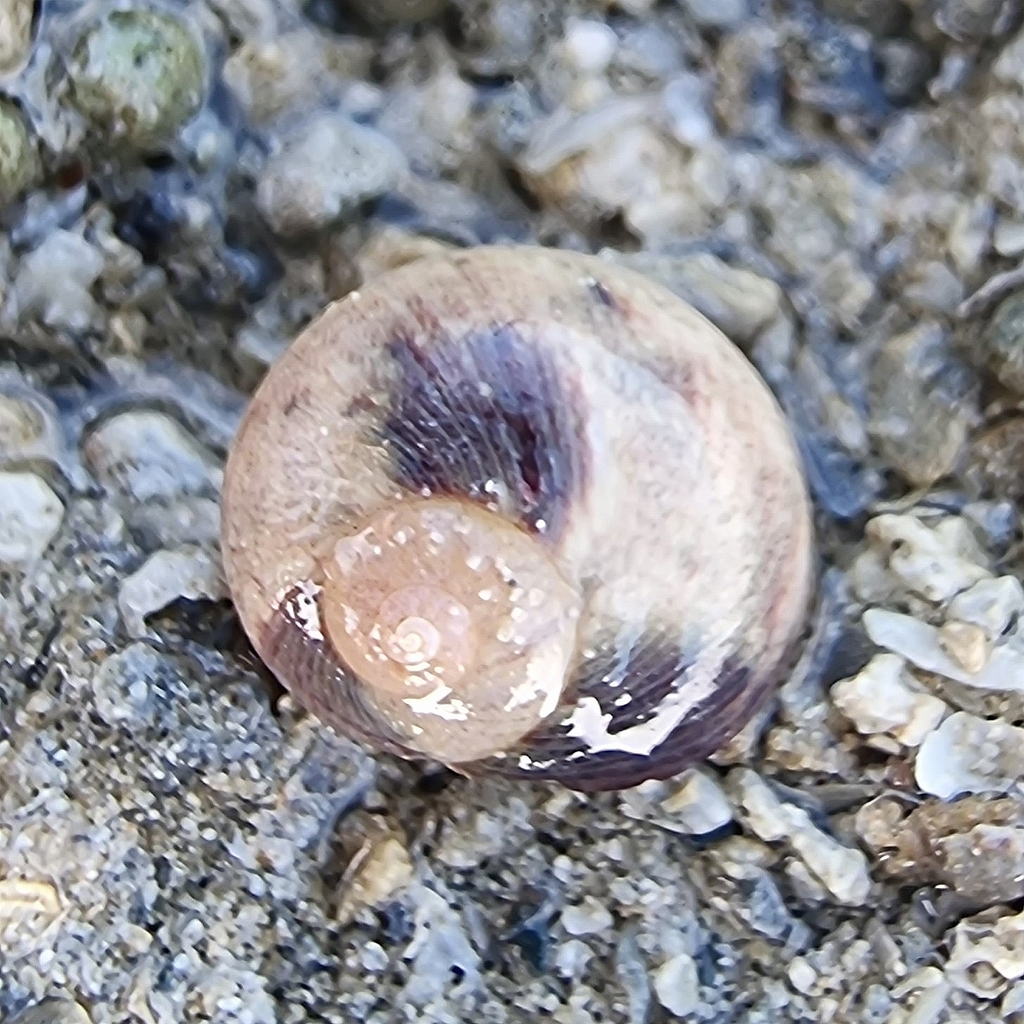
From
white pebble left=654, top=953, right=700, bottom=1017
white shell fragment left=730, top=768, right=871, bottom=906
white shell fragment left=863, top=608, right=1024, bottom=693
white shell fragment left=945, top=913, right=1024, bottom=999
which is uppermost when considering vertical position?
white shell fragment left=863, top=608, right=1024, bottom=693

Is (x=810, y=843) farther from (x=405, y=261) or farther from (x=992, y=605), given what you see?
(x=405, y=261)

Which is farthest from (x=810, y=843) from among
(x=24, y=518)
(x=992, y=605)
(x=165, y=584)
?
(x=24, y=518)

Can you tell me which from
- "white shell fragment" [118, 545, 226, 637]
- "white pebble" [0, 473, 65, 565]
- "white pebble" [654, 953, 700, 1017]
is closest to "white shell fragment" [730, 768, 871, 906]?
"white pebble" [654, 953, 700, 1017]

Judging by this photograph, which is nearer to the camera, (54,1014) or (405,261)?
(54,1014)

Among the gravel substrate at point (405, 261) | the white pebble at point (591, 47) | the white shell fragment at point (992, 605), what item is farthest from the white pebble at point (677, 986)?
the white pebble at point (591, 47)

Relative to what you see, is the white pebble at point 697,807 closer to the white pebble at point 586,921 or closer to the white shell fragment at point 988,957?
the white pebble at point 586,921

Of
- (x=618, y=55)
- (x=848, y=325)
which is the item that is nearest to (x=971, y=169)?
(x=848, y=325)

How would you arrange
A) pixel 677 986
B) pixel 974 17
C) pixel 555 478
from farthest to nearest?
pixel 974 17 → pixel 677 986 → pixel 555 478

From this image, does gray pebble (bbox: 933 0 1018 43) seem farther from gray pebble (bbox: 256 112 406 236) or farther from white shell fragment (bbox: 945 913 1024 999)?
white shell fragment (bbox: 945 913 1024 999)

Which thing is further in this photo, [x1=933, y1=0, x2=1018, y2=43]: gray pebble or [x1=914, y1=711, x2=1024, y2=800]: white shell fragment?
[x1=933, y1=0, x2=1018, y2=43]: gray pebble
